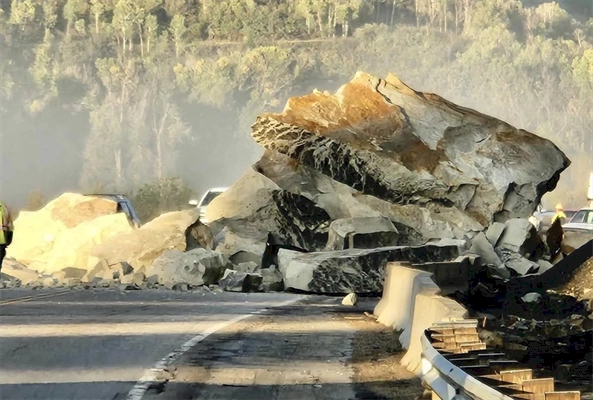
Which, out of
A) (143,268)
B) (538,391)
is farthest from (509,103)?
(538,391)

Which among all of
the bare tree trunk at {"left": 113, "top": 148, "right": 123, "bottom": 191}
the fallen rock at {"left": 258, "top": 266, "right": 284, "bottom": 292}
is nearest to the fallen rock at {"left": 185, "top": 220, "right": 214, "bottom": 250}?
the fallen rock at {"left": 258, "top": 266, "right": 284, "bottom": 292}

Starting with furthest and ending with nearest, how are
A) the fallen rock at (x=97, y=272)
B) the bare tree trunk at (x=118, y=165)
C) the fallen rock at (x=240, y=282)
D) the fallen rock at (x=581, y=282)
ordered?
the bare tree trunk at (x=118, y=165) < the fallen rock at (x=97, y=272) < the fallen rock at (x=240, y=282) < the fallen rock at (x=581, y=282)

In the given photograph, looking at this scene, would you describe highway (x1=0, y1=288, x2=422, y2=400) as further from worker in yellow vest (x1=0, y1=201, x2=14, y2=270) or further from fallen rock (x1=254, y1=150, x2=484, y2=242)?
fallen rock (x1=254, y1=150, x2=484, y2=242)

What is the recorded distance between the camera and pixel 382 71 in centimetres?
13662

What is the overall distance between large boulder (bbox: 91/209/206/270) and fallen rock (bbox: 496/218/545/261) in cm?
830

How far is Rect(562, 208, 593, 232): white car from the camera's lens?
3816 centimetres

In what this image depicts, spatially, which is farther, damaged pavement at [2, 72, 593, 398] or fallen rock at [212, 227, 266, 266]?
fallen rock at [212, 227, 266, 266]

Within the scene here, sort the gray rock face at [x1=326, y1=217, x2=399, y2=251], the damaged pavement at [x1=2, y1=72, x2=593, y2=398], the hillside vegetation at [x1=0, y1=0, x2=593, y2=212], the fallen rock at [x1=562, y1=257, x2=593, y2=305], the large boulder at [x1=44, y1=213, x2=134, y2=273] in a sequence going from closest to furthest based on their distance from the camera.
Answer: the fallen rock at [x1=562, y1=257, x2=593, y2=305] → the damaged pavement at [x1=2, y1=72, x2=593, y2=398] → the gray rock face at [x1=326, y1=217, x2=399, y2=251] → the large boulder at [x1=44, y1=213, x2=134, y2=273] → the hillside vegetation at [x1=0, y1=0, x2=593, y2=212]

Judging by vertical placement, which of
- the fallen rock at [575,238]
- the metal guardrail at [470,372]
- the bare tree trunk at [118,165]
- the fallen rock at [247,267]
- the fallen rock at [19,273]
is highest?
the metal guardrail at [470,372]

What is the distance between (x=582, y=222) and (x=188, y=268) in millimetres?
17663

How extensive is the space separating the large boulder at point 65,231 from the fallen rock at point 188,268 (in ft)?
13.1

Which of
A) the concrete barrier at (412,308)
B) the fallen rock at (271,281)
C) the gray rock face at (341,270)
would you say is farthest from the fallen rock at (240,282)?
the concrete barrier at (412,308)

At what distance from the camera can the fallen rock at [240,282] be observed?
86.4 ft

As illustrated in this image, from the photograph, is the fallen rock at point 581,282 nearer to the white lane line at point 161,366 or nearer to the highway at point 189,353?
the highway at point 189,353
